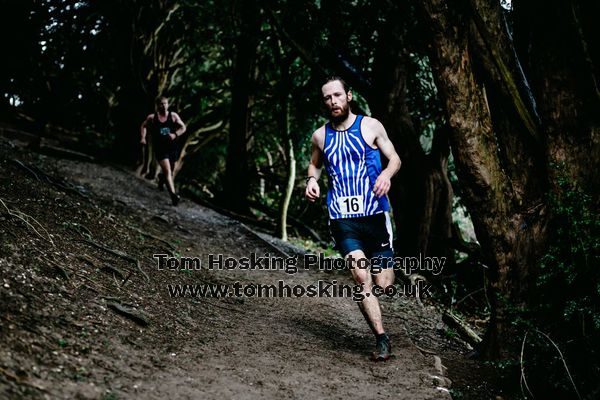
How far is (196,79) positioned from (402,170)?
11373 mm

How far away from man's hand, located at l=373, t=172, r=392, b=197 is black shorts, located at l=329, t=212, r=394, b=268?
294 millimetres

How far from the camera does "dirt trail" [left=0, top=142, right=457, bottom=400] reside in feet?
11.2

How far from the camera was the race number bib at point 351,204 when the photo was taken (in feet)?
16.2

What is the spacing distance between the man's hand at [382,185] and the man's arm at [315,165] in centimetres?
52

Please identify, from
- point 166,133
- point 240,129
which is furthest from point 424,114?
point 240,129

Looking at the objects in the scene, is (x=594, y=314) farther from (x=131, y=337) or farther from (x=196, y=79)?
(x=196, y=79)

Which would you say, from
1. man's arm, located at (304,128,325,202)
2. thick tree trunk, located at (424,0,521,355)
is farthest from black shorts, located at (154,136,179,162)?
thick tree trunk, located at (424,0,521,355)

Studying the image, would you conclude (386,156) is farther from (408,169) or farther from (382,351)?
(408,169)

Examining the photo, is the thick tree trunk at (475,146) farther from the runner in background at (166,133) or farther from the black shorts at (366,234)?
the runner in background at (166,133)

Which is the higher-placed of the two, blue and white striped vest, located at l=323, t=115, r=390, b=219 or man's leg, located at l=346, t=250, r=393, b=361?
blue and white striped vest, located at l=323, t=115, r=390, b=219

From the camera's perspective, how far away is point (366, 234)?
5027 millimetres

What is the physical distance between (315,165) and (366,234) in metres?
0.83

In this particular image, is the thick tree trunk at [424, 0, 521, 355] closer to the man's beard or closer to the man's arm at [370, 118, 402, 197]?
the man's arm at [370, 118, 402, 197]

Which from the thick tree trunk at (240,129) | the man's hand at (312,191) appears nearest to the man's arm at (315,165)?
the man's hand at (312,191)
